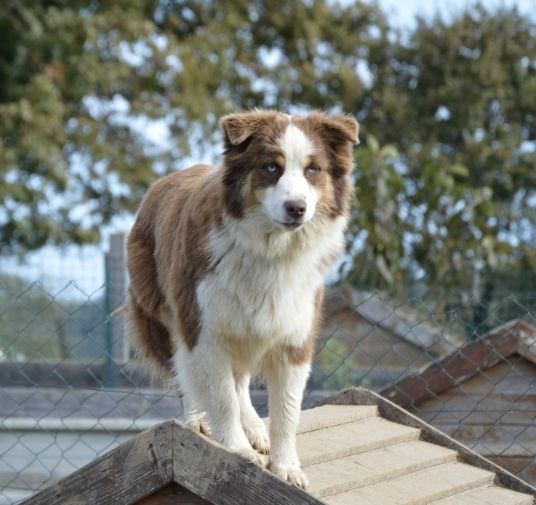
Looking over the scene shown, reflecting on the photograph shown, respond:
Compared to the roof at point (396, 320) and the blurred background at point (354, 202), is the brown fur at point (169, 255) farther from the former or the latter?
the roof at point (396, 320)

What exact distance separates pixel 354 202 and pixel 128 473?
2235 millimetres

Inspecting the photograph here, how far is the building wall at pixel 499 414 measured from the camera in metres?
4.92

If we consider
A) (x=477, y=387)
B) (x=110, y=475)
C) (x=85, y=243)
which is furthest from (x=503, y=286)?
(x=85, y=243)

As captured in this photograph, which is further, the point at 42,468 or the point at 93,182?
the point at 93,182

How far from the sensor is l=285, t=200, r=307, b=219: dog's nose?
3463 mm

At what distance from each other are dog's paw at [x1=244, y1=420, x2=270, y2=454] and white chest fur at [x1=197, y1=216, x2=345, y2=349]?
48cm

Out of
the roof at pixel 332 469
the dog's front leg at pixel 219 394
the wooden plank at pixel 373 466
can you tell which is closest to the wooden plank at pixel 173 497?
the roof at pixel 332 469

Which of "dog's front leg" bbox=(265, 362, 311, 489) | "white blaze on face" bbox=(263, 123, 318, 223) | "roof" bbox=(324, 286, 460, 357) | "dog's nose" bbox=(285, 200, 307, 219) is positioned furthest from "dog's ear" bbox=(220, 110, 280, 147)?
"roof" bbox=(324, 286, 460, 357)

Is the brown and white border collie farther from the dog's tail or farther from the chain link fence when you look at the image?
the chain link fence

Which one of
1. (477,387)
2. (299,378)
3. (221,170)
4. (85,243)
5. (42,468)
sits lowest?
(85,243)

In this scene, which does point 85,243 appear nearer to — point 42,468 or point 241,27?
point 241,27

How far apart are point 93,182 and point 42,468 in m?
11.4

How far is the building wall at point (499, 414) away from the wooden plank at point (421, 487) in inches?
22.3

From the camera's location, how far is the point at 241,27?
19688 millimetres
